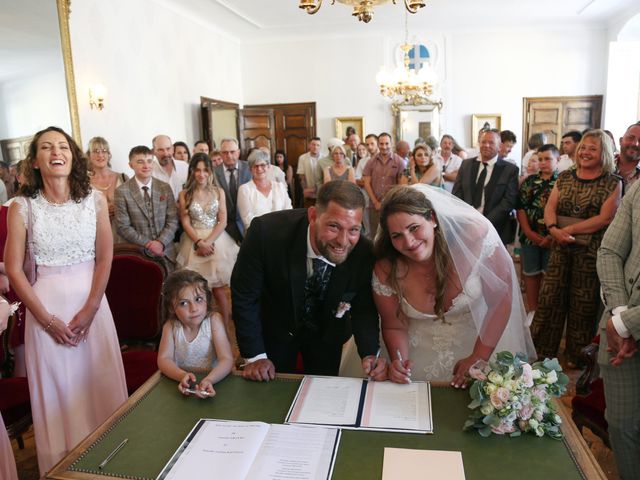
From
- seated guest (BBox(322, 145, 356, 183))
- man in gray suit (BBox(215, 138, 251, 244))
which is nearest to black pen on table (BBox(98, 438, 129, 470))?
man in gray suit (BBox(215, 138, 251, 244))

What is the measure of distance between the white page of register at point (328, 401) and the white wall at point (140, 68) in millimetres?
5272

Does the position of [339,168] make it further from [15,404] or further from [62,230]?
[15,404]

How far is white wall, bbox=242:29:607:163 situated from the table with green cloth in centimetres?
983

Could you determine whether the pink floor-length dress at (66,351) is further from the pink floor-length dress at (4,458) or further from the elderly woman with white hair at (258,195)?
the elderly woman with white hair at (258,195)

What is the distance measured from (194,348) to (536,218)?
3169 millimetres

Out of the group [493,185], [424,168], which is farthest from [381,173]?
[493,185]

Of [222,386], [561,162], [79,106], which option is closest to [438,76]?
[561,162]

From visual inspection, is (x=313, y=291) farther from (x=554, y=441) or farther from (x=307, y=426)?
(x=554, y=441)

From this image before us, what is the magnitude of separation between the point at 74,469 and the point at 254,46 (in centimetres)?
1100

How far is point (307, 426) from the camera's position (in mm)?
1612

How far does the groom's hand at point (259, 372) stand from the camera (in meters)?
1.94

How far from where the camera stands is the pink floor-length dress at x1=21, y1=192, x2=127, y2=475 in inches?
94.0

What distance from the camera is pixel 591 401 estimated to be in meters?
2.28

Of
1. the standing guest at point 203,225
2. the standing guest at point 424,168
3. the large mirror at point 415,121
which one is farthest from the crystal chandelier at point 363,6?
the large mirror at point 415,121
